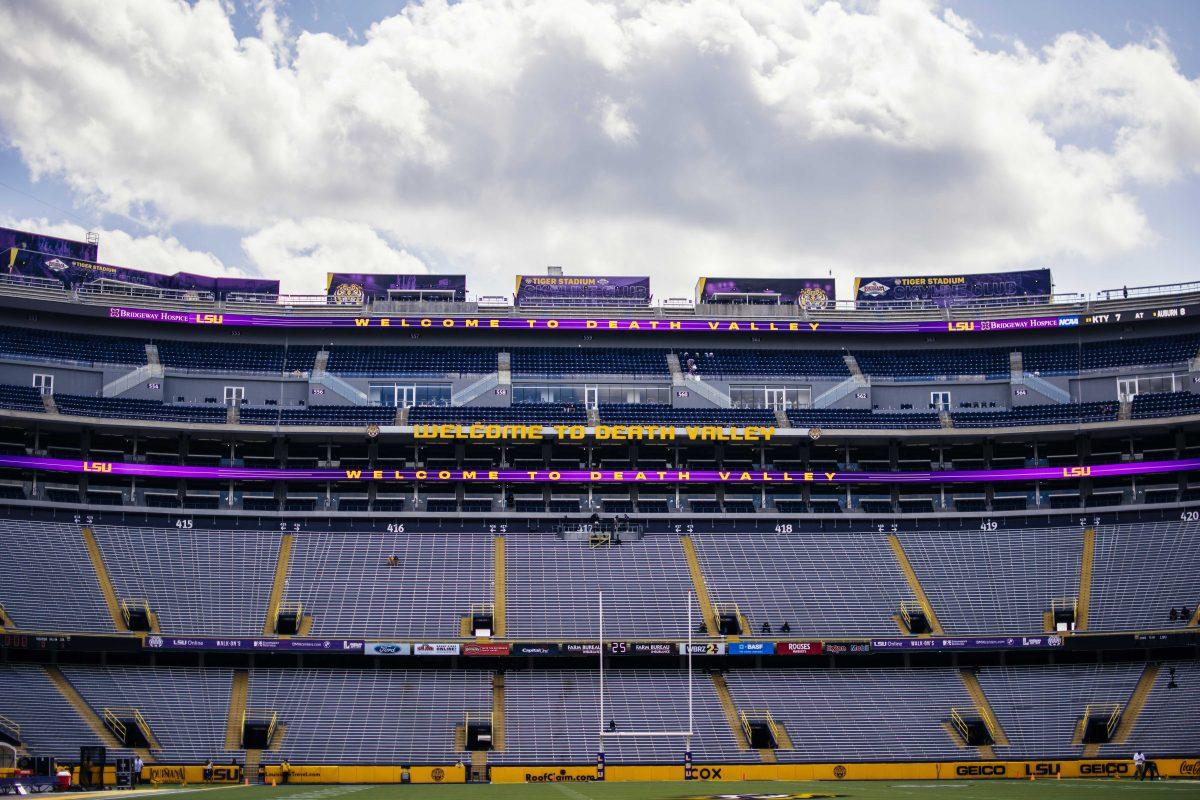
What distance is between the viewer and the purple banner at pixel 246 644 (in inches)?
2453

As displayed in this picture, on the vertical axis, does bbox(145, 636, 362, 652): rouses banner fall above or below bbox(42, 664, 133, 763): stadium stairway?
above

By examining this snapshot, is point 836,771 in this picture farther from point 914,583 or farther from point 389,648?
point 389,648

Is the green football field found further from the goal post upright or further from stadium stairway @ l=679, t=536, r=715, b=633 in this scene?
stadium stairway @ l=679, t=536, r=715, b=633

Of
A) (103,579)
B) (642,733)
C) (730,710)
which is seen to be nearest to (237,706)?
(103,579)

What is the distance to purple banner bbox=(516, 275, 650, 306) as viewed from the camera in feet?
284

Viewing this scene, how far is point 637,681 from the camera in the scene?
211 ft

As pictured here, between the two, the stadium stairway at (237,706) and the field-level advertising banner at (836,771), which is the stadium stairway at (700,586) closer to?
the field-level advertising banner at (836,771)

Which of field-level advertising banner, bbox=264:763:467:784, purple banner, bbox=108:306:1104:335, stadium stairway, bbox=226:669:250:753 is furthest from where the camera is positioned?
purple banner, bbox=108:306:1104:335

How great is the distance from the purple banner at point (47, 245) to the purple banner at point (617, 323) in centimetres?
769

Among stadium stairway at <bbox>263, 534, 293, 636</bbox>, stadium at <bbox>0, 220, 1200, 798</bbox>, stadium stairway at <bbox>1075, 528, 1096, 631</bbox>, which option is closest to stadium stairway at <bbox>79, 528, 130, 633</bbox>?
stadium at <bbox>0, 220, 1200, 798</bbox>

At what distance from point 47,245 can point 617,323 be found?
37.7 m

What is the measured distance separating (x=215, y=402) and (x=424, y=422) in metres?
14.5

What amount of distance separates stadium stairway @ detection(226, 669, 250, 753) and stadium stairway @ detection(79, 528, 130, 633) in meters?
6.08

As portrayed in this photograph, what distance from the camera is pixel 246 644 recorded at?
206 ft
